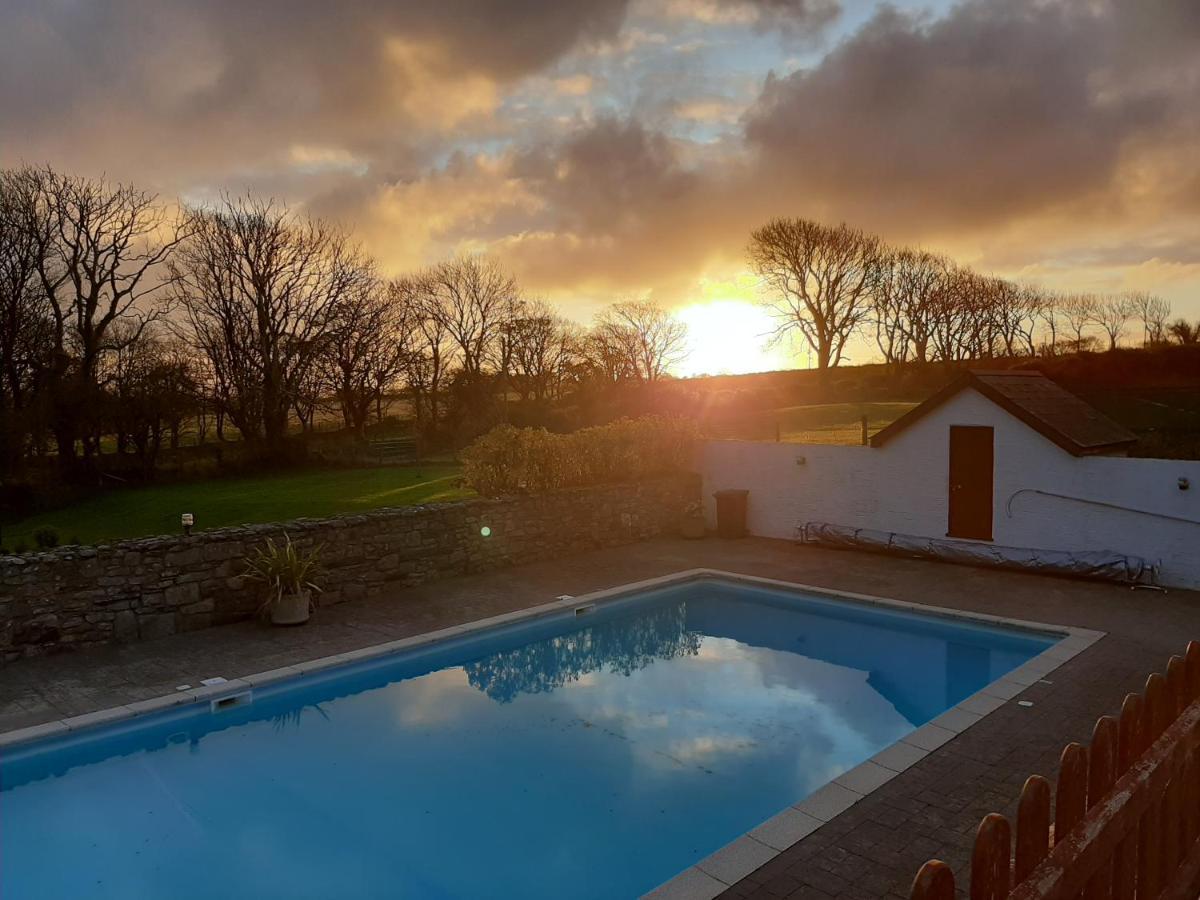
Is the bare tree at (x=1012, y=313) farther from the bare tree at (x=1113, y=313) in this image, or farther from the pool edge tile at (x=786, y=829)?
the pool edge tile at (x=786, y=829)

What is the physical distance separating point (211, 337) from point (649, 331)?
78.4ft

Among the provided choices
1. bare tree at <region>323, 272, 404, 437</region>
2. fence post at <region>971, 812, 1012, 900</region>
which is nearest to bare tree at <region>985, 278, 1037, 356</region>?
bare tree at <region>323, 272, 404, 437</region>

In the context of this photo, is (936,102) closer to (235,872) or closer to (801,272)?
(235,872)

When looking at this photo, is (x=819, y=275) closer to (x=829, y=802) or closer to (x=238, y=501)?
(x=238, y=501)

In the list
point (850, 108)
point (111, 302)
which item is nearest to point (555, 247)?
point (850, 108)

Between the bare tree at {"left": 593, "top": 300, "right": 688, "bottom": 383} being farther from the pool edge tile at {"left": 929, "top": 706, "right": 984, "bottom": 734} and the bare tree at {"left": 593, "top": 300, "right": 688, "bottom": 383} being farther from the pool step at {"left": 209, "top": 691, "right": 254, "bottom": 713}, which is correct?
the pool edge tile at {"left": 929, "top": 706, "right": 984, "bottom": 734}

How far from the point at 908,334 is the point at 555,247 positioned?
26.2 m

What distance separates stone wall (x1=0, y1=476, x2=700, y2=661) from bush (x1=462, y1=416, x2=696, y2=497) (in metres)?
0.66

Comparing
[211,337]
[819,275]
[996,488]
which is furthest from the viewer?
[819,275]

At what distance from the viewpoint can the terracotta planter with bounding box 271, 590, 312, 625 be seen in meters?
10.0

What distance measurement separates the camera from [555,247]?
2530 cm

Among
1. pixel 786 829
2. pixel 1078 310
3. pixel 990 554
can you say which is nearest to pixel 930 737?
pixel 786 829

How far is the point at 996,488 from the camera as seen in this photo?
13.1 m

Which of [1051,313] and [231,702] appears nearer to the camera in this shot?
[231,702]
